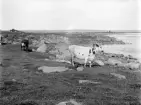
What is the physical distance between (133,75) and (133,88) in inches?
144

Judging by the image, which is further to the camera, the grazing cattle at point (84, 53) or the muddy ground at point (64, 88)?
the grazing cattle at point (84, 53)

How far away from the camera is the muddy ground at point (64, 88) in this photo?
9867mm

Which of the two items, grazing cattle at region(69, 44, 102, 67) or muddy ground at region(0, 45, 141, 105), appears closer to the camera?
muddy ground at region(0, 45, 141, 105)

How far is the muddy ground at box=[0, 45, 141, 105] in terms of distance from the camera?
32.4 ft

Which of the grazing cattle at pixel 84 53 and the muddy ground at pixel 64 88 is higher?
the grazing cattle at pixel 84 53

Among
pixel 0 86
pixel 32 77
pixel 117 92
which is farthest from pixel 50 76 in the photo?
pixel 117 92

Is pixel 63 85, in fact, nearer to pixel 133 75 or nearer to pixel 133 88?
pixel 133 88

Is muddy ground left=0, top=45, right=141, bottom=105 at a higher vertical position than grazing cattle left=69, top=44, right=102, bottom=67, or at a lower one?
Answer: lower

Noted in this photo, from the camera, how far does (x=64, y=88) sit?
11.7 meters

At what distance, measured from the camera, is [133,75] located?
51.0 ft

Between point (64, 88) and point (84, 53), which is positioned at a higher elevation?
point (84, 53)

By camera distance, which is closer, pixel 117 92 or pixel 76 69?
pixel 117 92

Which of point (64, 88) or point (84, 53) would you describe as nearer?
point (64, 88)
